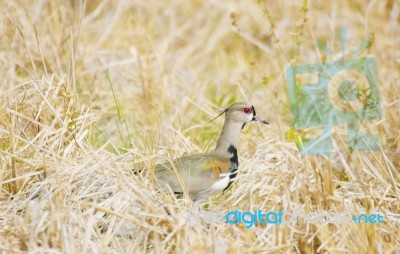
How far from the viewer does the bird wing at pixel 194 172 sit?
131 inches

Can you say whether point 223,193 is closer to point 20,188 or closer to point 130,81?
point 20,188

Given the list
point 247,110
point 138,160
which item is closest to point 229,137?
point 247,110

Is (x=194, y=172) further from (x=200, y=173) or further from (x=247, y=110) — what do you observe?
(x=247, y=110)

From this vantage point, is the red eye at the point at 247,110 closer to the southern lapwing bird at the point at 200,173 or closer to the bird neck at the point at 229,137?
the bird neck at the point at 229,137

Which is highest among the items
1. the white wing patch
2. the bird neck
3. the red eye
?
the red eye

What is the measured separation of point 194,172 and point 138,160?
10.8 inches

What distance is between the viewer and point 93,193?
10.3ft

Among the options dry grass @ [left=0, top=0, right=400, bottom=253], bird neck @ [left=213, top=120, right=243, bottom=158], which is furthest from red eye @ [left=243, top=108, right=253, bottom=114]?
dry grass @ [left=0, top=0, right=400, bottom=253]

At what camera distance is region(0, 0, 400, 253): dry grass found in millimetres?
3010

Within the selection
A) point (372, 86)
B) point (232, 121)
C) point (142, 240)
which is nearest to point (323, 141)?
point (372, 86)

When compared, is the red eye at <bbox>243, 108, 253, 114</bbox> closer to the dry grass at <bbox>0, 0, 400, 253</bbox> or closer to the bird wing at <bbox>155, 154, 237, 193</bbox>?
the dry grass at <bbox>0, 0, 400, 253</bbox>

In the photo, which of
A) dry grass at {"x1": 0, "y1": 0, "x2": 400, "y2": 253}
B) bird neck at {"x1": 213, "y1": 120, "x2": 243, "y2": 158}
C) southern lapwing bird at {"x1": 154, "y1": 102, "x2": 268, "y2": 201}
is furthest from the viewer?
bird neck at {"x1": 213, "y1": 120, "x2": 243, "y2": 158}

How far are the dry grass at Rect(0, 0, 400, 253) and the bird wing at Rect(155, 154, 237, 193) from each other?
10 cm

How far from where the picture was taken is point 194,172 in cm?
338
